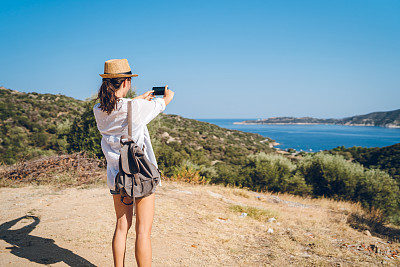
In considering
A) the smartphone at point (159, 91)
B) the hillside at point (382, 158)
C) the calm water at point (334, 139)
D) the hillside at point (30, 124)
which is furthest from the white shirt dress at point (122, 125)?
the calm water at point (334, 139)

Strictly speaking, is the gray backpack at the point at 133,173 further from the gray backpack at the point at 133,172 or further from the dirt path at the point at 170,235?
the dirt path at the point at 170,235

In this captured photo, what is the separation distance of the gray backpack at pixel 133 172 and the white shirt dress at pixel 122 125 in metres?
0.06

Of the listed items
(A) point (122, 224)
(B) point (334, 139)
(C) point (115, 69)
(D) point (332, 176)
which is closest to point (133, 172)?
(A) point (122, 224)

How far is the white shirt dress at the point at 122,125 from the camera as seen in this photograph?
7.29 ft

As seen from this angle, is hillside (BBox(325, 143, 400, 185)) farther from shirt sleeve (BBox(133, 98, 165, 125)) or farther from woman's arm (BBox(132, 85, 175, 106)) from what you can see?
shirt sleeve (BBox(133, 98, 165, 125))

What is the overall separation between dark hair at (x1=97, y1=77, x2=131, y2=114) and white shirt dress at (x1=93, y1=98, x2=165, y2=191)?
40mm

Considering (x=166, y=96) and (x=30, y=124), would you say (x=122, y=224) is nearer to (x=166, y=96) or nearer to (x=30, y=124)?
(x=166, y=96)

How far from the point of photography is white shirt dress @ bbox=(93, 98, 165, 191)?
2.22m

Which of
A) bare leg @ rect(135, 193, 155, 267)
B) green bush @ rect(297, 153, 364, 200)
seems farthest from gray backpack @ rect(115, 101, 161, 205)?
green bush @ rect(297, 153, 364, 200)

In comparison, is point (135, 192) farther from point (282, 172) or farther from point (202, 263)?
point (282, 172)

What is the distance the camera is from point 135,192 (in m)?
2.21

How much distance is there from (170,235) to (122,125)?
2.94m

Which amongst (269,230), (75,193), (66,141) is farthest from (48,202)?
(66,141)

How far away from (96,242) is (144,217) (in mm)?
2056
